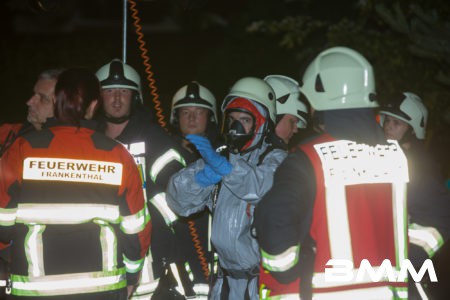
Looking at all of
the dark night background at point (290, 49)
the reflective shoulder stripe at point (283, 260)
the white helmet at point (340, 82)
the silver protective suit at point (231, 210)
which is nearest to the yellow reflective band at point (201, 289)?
the silver protective suit at point (231, 210)

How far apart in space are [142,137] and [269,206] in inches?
97.6

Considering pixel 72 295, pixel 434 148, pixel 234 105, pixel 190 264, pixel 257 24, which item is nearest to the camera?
pixel 72 295

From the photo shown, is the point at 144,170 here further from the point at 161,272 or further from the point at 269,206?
the point at 269,206

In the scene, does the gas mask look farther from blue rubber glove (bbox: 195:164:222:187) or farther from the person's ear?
the person's ear

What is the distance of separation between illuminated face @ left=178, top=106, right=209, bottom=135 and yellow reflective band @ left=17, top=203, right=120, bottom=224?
259 centimetres

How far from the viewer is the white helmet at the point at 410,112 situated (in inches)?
212

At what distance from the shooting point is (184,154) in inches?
238

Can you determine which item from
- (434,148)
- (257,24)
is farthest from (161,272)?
(257,24)

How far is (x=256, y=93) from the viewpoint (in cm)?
491

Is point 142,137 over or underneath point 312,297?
over

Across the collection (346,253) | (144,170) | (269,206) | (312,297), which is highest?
(144,170)

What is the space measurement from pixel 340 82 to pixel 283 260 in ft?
3.24

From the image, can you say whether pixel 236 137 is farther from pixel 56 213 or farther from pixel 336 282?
pixel 336 282

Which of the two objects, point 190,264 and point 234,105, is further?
point 190,264
